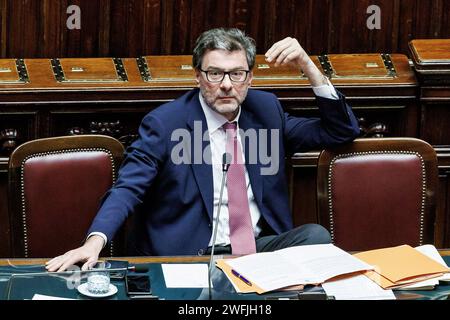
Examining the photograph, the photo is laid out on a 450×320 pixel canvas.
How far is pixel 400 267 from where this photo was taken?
2682 millimetres

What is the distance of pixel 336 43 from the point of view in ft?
15.5

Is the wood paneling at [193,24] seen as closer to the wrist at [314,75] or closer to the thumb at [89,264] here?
the wrist at [314,75]

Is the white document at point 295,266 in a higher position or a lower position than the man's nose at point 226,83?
lower

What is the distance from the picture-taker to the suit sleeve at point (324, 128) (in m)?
3.33

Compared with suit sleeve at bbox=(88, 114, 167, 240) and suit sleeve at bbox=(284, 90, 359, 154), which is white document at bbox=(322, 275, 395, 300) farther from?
suit sleeve at bbox=(284, 90, 359, 154)

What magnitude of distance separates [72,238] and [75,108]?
1.04m

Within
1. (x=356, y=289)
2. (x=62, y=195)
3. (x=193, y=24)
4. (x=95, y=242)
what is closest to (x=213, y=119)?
(x=62, y=195)

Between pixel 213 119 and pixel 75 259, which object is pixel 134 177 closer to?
pixel 213 119

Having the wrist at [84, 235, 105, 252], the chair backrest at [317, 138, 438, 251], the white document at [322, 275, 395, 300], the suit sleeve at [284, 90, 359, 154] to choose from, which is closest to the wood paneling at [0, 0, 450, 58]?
the suit sleeve at [284, 90, 359, 154]

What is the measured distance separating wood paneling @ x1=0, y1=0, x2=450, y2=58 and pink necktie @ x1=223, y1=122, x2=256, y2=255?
1.46 metres

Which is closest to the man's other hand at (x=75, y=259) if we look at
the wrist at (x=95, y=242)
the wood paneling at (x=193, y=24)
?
the wrist at (x=95, y=242)

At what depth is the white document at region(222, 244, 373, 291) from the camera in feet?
8.45
